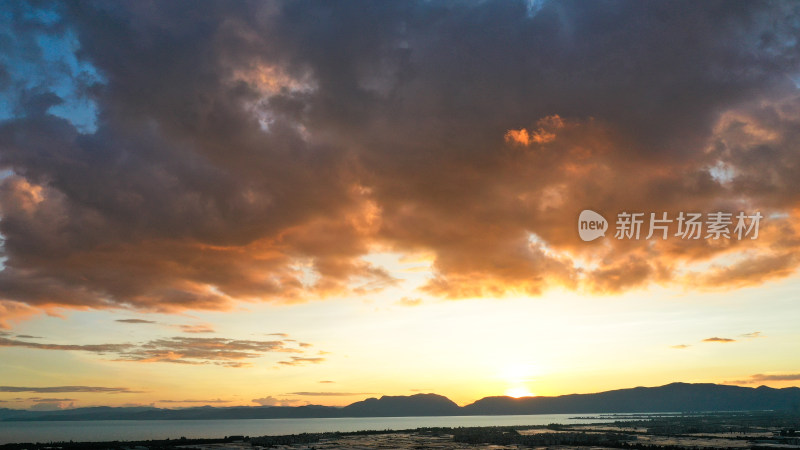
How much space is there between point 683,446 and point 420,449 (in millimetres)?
56693

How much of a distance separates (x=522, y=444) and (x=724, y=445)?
42696mm

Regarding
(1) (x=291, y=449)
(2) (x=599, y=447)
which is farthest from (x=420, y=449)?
A: (2) (x=599, y=447)

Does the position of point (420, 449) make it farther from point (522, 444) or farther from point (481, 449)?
point (522, 444)

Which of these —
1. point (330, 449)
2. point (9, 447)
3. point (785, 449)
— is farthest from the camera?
point (9, 447)

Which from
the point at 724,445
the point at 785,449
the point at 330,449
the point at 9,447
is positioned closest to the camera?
the point at 785,449

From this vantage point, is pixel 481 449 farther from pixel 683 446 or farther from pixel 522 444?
pixel 683 446

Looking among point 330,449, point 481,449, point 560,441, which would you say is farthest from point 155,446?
point 560,441

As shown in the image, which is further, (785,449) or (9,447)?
(9,447)

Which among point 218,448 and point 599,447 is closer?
point 599,447

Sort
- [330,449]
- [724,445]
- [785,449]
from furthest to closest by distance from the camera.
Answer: [330,449]
[724,445]
[785,449]

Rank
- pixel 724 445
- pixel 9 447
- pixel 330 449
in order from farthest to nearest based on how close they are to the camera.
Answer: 1. pixel 9 447
2. pixel 330 449
3. pixel 724 445

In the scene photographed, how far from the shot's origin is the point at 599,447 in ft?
380

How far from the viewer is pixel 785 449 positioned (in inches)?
3976

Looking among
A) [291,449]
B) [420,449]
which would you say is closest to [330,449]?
[291,449]
